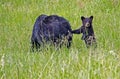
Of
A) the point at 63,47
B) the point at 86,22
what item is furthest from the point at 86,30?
the point at 63,47

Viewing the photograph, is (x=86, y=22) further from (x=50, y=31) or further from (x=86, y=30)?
(x=50, y=31)

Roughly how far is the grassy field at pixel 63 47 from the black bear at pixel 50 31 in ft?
0.85

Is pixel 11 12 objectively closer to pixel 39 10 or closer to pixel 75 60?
pixel 39 10

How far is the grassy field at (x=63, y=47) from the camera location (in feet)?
14.2

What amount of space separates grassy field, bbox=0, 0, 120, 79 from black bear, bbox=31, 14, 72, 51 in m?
0.26

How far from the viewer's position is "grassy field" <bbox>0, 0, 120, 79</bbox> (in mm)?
4320

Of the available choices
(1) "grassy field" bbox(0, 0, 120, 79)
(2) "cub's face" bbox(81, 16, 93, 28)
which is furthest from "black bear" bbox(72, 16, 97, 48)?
(1) "grassy field" bbox(0, 0, 120, 79)

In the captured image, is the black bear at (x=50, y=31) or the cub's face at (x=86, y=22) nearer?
the black bear at (x=50, y=31)

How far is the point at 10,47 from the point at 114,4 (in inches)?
208

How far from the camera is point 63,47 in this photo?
6.87 m

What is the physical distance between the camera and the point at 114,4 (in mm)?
12555

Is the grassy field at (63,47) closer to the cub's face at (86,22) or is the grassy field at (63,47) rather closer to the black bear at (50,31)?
the black bear at (50,31)

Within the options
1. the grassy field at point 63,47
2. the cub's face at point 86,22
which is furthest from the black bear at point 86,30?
the grassy field at point 63,47

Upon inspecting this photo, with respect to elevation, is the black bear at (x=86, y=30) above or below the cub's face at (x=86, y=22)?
below
